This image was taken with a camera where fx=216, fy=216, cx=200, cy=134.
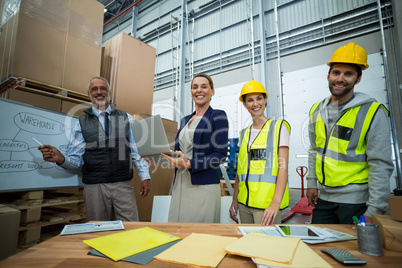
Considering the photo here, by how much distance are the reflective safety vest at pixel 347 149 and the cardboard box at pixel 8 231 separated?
173 cm

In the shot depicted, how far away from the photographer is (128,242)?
86cm

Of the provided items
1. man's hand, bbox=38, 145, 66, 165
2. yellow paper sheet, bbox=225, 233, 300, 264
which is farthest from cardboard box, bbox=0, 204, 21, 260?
man's hand, bbox=38, 145, 66, 165

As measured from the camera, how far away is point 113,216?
2170 millimetres

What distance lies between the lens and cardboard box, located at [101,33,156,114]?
3.16 meters

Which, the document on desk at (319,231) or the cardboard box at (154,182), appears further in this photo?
the cardboard box at (154,182)

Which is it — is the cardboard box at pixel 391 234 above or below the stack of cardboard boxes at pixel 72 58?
below

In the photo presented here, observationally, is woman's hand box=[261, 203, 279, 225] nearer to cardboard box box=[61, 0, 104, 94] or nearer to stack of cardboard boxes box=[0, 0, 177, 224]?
stack of cardboard boxes box=[0, 0, 177, 224]

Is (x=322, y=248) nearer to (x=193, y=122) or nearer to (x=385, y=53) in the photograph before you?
(x=193, y=122)

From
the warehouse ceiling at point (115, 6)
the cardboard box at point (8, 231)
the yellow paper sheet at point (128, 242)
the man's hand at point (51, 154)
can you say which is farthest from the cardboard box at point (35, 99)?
the warehouse ceiling at point (115, 6)

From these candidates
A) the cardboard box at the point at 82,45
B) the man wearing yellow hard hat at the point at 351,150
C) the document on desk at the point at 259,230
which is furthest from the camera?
the cardboard box at the point at 82,45

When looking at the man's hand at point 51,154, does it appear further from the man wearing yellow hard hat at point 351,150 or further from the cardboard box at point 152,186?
the man wearing yellow hard hat at point 351,150

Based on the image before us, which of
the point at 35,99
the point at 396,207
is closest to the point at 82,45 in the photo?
the point at 35,99

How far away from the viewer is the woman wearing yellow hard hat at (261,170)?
148 cm

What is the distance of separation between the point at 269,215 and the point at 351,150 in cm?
66
